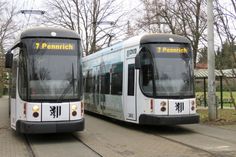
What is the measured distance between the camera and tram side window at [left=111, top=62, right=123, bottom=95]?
700 inches

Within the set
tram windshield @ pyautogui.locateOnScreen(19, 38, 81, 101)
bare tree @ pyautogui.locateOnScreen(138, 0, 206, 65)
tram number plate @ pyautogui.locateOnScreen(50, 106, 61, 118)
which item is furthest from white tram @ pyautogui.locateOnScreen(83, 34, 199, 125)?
bare tree @ pyautogui.locateOnScreen(138, 0, 206, 65)

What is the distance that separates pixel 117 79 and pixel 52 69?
16.8 feet

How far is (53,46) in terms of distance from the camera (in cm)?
1369

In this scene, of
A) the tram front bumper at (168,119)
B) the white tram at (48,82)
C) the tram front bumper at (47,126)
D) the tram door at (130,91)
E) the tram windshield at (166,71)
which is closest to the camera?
the tram front bumper at (47,126)

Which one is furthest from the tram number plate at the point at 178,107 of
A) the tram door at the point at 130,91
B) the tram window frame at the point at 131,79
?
the tram window frame at the point at 131,79

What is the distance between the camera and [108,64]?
20.1 meters

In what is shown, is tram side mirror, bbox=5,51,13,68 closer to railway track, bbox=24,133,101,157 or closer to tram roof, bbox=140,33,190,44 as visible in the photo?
railway track, bbox=24,133,101,157

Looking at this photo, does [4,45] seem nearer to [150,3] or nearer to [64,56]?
[150,3]

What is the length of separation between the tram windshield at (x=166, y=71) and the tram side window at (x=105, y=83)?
4140 mm

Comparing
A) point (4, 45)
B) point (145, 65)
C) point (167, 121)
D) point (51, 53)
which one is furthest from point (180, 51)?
point (4, 45)

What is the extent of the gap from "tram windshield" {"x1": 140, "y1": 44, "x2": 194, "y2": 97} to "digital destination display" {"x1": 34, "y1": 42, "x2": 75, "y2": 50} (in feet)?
10.0

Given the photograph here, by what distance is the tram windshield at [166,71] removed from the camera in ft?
50.7

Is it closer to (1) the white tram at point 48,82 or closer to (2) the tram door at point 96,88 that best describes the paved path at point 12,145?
(1) the white tram at point 48,82

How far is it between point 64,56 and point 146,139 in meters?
3.56
